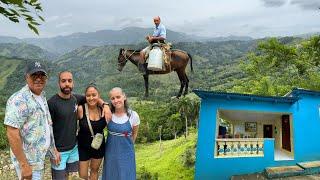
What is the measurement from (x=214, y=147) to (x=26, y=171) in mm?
7664

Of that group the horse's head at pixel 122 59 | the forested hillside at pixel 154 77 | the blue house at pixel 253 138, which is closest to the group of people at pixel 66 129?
the horse's head at pixel 122 59

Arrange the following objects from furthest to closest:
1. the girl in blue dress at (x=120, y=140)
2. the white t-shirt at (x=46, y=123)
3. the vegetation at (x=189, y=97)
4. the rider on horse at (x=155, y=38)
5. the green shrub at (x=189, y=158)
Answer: the green shrub at (x=189, y=158)
the vegetation at (x=189, y=97)
the rider on horse at (x=155, y=38)
the girl in blue dress at (x=120, y=140)
the white t-shirt at (x=46, y=123)

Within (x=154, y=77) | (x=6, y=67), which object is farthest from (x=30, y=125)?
(x=6, y=67)

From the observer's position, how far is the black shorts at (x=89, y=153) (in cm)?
564

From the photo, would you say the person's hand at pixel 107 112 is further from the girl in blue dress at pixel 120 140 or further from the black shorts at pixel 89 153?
the black shorts at pixel 89 153

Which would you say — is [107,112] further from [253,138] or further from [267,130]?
[267,130]

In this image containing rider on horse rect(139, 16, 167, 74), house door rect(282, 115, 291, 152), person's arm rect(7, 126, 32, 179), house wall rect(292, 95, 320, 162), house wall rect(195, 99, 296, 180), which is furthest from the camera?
house door rect(282, 115, 291, 152)

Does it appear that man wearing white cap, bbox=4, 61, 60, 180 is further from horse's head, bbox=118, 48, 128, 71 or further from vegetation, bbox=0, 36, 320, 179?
horse's head, bbox=118, 48, 128, 71

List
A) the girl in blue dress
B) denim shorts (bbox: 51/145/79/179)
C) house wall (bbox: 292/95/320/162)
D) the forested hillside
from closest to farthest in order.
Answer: denim shorts (bbox: 51/145/79/179) < the girl in blue dress < house wall (bbox: 292/95/320/162) < the forested hillside

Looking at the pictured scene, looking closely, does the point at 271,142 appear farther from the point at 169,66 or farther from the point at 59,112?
the point at 59,112

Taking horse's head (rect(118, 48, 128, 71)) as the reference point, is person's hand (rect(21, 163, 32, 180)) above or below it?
below

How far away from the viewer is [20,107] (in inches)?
179

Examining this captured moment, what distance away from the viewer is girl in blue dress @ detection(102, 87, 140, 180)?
5734mm

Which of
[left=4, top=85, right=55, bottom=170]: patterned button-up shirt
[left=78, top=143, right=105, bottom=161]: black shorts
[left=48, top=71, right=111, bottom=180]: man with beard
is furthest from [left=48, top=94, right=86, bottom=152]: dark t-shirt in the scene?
[left=78, top=143, right=105, bottom=161]: black shorts
